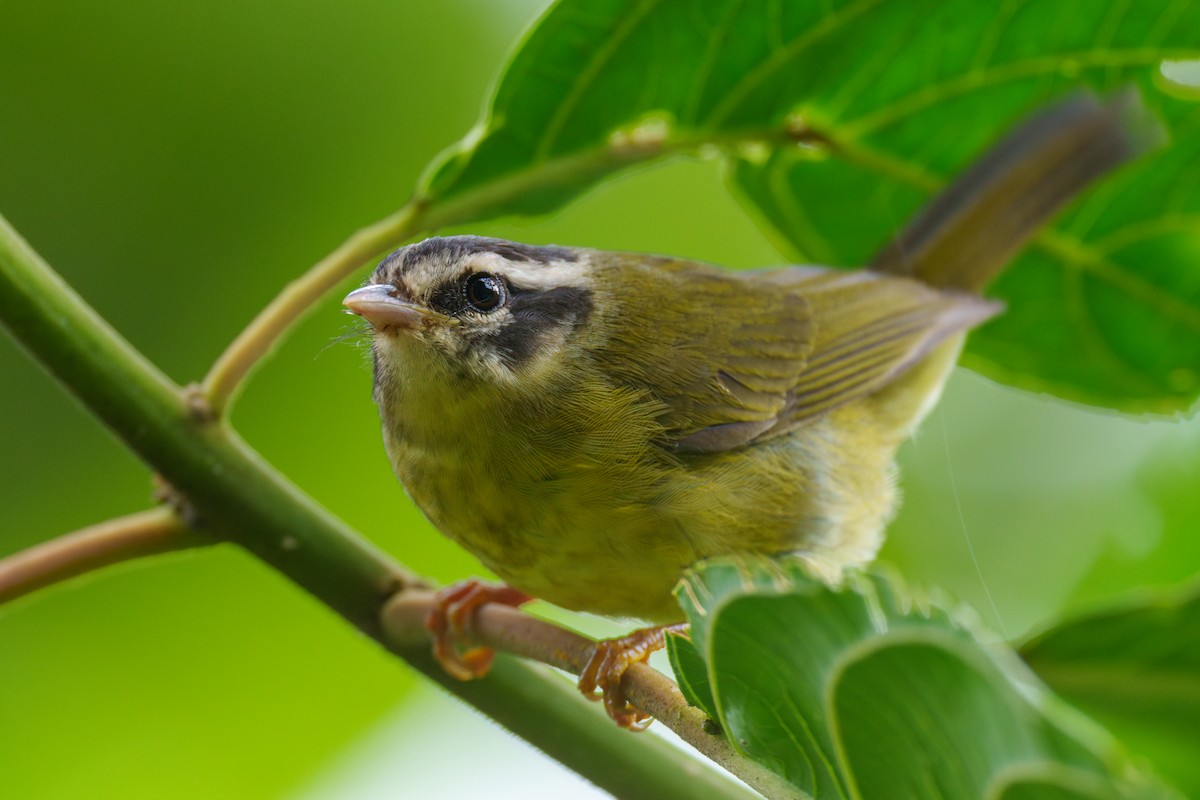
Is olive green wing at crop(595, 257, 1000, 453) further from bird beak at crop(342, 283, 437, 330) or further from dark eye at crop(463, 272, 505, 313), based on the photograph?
bird beak at crop(342, 283, 437, 330)

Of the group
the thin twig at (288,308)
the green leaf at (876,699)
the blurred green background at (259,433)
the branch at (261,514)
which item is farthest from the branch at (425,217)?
the green leaf at (876,699)

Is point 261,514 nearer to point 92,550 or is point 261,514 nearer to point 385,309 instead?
point 92,550

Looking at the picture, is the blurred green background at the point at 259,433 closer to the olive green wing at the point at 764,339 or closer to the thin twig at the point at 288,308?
the olive green wing at the point at 764,339

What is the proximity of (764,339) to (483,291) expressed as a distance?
1095mm

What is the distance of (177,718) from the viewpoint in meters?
4.16

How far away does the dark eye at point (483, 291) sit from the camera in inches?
119

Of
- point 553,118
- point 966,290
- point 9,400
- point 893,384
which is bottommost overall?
point 9,400

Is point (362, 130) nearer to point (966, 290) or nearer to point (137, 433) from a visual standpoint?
point (966, 290)

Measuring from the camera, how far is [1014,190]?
383 centimetres

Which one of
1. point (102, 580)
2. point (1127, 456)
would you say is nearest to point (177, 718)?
point (102, 580)

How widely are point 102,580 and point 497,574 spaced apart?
1.80 meters

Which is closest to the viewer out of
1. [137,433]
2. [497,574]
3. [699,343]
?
[137,433]

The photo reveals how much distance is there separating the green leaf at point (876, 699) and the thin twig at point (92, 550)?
3.20 feet

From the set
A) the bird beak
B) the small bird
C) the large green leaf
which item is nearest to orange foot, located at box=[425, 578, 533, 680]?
the small bird
